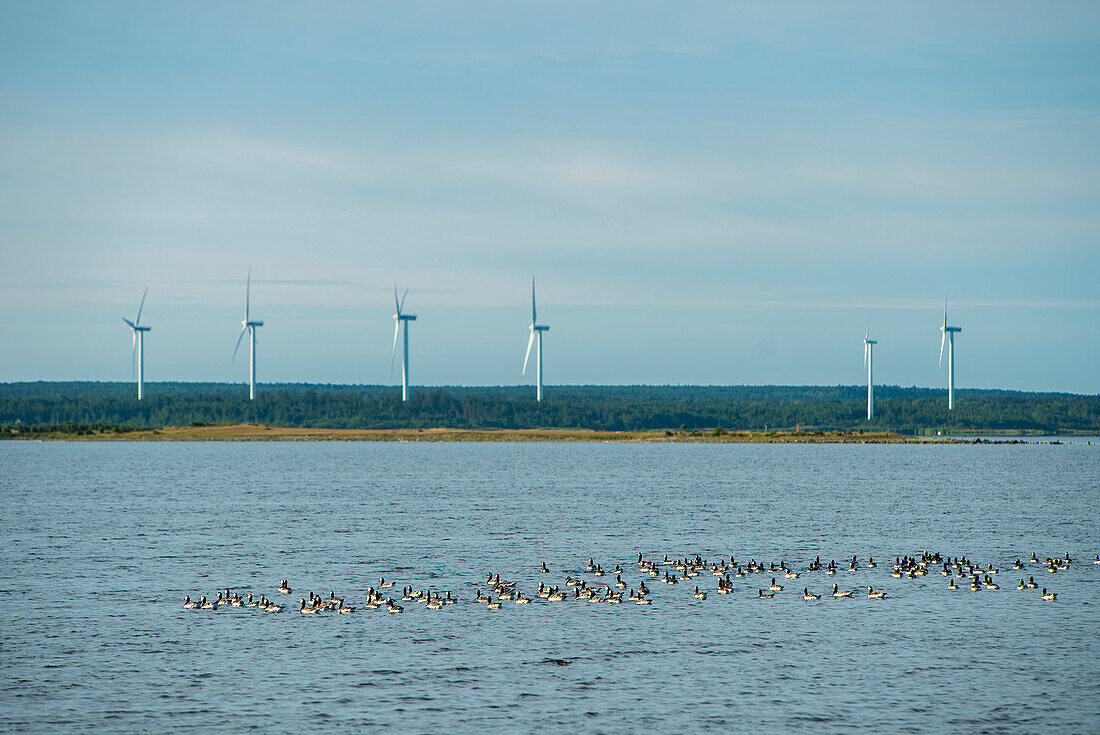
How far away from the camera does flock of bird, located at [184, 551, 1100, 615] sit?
4809 cm

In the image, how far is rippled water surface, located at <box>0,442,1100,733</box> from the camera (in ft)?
109

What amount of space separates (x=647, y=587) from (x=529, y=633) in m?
10.1

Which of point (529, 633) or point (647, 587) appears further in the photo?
point (647, 587)

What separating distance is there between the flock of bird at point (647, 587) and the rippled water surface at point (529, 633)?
25.0 inches

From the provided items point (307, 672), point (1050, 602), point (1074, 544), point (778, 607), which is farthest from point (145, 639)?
point (1074, 544)

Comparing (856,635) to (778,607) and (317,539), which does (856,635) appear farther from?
(317,539)

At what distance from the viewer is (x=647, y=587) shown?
52.1m

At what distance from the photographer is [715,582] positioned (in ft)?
179

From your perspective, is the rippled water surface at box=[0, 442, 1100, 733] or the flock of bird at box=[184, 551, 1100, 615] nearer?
the rippled water surface at box=[0, 442, 1100, 733]

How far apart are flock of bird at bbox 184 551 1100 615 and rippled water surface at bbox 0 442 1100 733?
0.64 m

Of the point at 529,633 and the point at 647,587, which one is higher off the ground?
the point at 647,587

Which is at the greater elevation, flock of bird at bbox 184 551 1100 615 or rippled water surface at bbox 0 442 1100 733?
flock of bird at bbox 184 551 1100 615

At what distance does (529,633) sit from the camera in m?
43.2

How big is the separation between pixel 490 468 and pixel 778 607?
131 m
